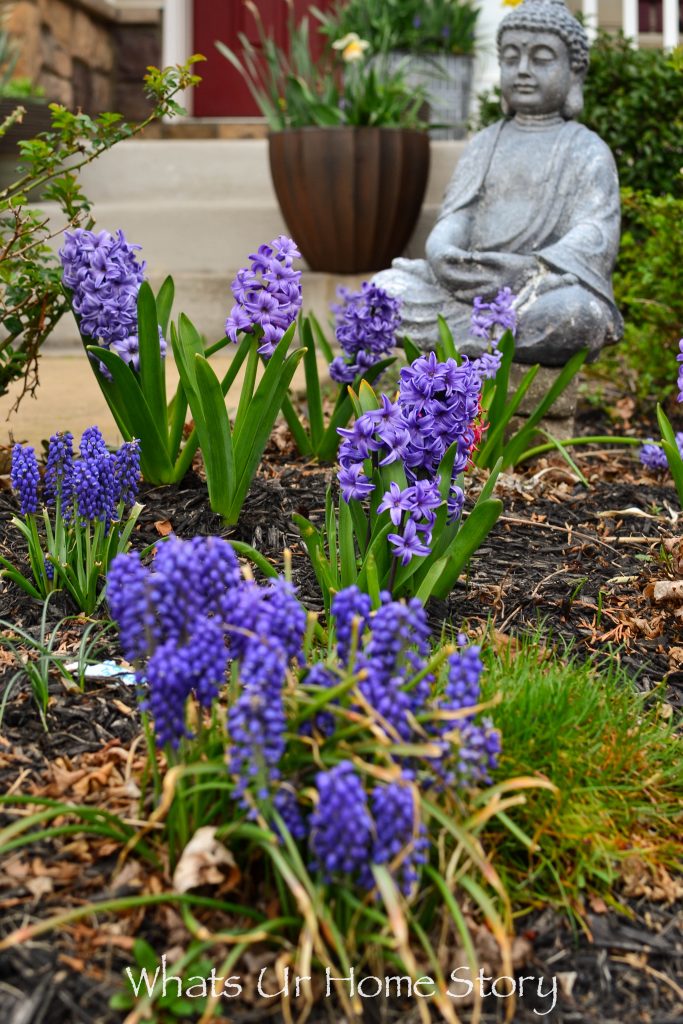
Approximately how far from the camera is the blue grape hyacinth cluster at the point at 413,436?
93.4 inches

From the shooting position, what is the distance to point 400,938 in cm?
151

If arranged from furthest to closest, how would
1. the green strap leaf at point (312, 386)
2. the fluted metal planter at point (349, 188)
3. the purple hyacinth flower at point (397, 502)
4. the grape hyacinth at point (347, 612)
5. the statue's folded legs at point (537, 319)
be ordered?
the fluted metal planter at point (349, 188) → the statue's folded legs at point (537, 319) → the green strap leaf at point (312, 386) → the purple hyacinth flower at point (397, 502) → the grape hyacinth at point (347, 612)

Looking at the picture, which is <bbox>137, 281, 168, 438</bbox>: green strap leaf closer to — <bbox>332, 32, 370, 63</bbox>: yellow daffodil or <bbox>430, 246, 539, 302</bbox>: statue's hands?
<bbox>430, 246, 539, 302</bbox>: statue's hands

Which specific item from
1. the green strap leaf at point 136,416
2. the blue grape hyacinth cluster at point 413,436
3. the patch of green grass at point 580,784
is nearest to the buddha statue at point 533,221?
the green strap leaf at point 136,416

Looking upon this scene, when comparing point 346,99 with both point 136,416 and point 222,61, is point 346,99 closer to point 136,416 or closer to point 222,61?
point 222,61

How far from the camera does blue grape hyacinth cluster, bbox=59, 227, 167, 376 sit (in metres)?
3.17

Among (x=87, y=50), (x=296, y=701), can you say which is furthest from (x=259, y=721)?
(x=87, y=50)

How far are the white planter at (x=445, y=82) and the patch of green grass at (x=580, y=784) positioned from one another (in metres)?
5.98

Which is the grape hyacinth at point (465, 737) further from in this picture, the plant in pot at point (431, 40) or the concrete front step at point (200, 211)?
the plant in pot at point (431, 40)

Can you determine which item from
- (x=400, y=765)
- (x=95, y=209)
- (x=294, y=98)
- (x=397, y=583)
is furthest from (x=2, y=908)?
(x=95, y=209)

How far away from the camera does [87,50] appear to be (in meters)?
8.53

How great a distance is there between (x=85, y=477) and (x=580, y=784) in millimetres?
1258

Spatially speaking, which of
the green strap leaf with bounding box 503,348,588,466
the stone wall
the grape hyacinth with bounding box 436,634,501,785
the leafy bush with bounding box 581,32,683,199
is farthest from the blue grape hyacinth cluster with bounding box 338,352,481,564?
the stone wall

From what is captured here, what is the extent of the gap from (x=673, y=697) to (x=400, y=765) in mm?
1039
